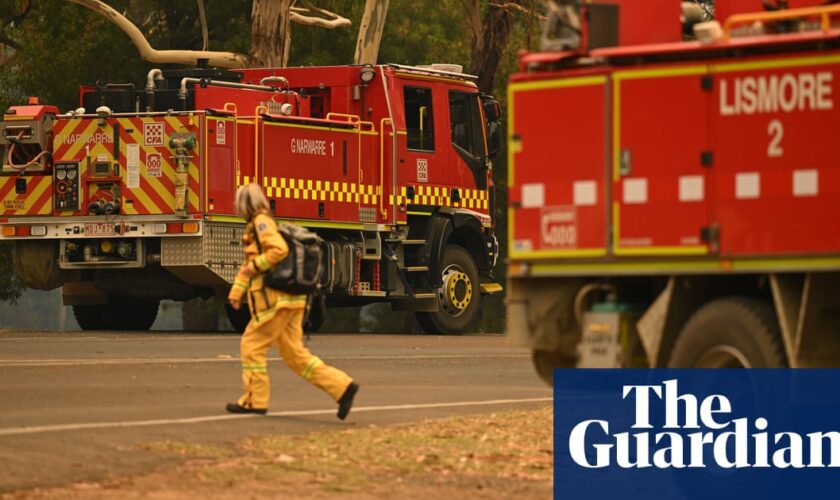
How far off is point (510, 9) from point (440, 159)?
11352mm

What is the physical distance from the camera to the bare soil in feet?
37.3

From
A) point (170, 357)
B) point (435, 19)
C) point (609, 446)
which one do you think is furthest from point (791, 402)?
point (435, 19)

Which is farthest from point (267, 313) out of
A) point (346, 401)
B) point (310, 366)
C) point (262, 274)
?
point (346, 401)

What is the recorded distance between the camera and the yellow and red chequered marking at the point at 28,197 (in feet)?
89.3

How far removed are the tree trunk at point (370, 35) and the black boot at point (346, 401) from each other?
2378cm

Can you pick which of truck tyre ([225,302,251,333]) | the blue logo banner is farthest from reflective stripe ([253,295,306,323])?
truck tyre ([225,302,251,333])

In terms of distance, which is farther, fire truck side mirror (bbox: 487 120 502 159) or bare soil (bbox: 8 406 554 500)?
fire truck side mirror (bbox: 487 120 502 159)

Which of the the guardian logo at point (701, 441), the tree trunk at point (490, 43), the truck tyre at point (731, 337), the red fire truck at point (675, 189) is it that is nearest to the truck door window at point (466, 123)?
the tree trunk at point (490, 43)

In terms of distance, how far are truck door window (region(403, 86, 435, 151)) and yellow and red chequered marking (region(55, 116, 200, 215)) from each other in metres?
3.90

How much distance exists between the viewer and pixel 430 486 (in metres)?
11.9

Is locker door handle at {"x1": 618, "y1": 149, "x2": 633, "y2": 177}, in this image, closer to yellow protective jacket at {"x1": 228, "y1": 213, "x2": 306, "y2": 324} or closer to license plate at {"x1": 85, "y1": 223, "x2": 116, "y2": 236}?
yellow protective jacket at {"x1": 228, "y1": 213, "x2": 306, "y2": 324}

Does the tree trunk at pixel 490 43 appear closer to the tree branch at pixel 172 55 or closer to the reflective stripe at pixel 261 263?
the tree branch at pixel 172 55

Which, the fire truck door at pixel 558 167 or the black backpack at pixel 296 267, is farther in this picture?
the black backpack at pixel 296 267

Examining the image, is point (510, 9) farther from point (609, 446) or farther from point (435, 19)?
point (609, 446)
